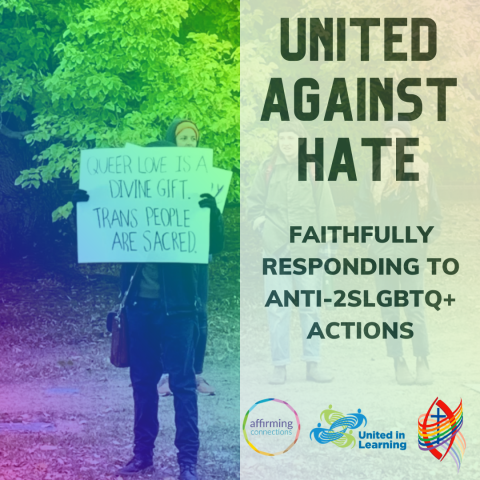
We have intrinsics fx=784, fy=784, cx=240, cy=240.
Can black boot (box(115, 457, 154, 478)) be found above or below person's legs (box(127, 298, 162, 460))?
below

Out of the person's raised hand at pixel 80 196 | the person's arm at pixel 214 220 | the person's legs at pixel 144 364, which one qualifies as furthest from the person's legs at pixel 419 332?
the person's raised hand at pixel 80 196

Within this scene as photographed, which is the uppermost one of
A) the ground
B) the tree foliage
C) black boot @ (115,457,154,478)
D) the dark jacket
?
the tree foliage

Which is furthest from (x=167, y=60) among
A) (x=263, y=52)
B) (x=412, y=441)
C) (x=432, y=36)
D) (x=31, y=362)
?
(x=412, y=441)

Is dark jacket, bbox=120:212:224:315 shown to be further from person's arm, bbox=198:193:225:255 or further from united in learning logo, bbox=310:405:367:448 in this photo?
united in learning logo, bbox=310:405:367:448

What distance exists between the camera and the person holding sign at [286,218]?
18.1 ft

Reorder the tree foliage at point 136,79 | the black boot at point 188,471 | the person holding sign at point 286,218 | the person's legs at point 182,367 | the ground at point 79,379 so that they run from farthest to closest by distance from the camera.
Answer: the tree foliage at point 136,79 → the person holding sign at point 286,218 → the ground at point 79,379 → the black boot at point 188,471 → the person's legs at point 182,367

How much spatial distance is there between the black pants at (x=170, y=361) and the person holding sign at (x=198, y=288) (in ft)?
0.40

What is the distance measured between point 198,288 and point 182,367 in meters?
0.93

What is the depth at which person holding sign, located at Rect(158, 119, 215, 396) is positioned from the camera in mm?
4789

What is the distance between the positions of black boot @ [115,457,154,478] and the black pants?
11.5 inches

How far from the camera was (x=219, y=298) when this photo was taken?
9477mm

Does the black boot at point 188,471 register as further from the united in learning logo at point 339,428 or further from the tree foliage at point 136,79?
the tree foliage at point 136,79

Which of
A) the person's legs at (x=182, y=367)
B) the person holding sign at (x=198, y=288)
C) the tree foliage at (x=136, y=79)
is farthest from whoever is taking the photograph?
the tree foliage at (x=136, y=79)

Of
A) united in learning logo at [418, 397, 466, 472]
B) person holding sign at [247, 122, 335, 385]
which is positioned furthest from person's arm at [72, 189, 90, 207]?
united in learning logo at [418, 397, 466, 472]
